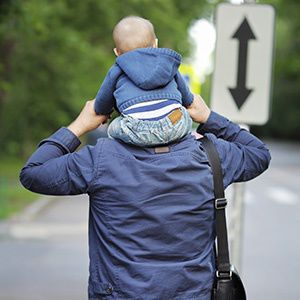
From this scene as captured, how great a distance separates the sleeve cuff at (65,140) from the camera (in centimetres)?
295

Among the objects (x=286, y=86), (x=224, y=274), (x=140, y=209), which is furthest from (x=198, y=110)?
(x=286, y=86)

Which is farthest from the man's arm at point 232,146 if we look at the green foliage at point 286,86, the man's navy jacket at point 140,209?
the green foliage at point 286,86

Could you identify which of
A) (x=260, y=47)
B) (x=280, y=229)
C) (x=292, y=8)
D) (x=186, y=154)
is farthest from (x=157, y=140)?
(x=292, y=8)

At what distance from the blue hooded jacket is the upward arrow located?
12.5 feet

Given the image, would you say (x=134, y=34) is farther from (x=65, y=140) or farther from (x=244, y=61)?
(x=244, y=61)

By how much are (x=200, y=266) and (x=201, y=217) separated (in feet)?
0.51

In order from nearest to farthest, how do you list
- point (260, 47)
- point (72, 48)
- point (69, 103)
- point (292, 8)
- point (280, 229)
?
point (260, 47) → point (280, 229) → point (72, 48) → point (69, 103) → point (292, 8)

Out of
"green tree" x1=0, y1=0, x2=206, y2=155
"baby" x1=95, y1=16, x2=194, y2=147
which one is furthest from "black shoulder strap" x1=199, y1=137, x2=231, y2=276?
"green tree" x1=0, y1=0, x2=206, y2=155

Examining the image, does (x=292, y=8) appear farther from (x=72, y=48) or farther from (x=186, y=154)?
(x=186, y=154)

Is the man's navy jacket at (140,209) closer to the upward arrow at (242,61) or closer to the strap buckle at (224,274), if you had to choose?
the strap buckle at (224,274)

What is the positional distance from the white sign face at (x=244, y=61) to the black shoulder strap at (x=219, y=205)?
373 cm

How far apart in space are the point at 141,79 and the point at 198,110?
1.02 ft

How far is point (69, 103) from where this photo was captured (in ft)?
93.7

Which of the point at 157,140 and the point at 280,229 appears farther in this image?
the point at 280,229
